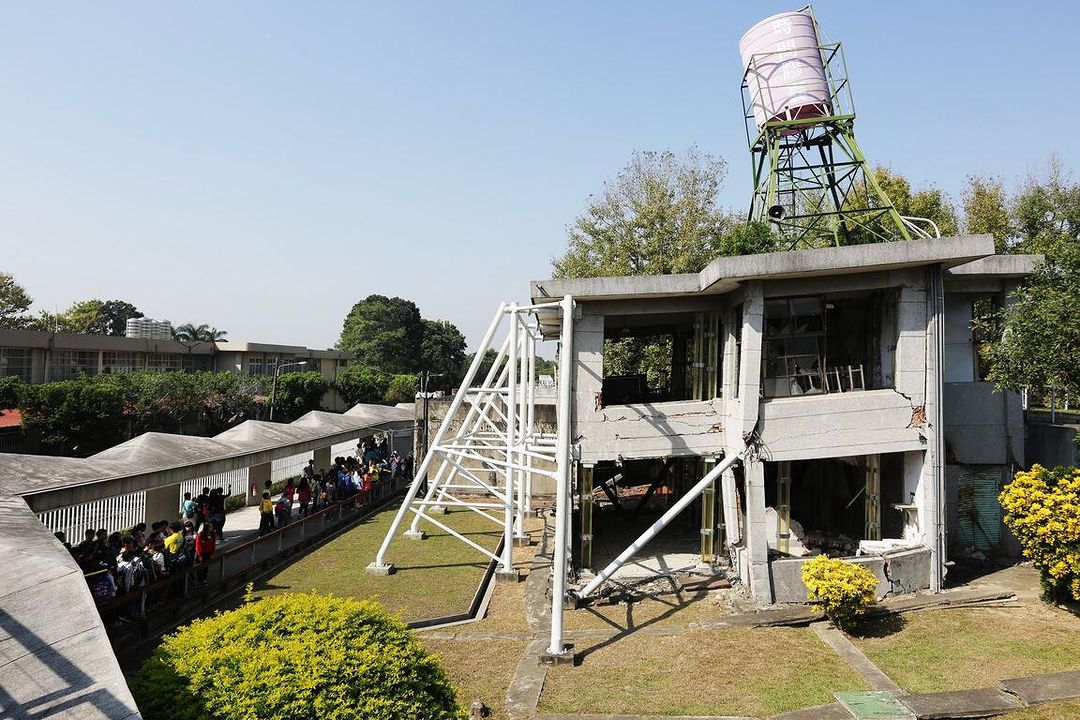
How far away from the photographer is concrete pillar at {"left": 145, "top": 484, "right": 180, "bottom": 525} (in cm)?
1569

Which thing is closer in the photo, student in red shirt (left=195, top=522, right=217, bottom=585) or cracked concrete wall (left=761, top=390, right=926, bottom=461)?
cracked concrete wall (left=761, top=390, right=926, bottom=461)

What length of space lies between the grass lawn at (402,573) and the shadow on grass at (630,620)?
2831 mm

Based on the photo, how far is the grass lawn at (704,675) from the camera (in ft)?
29.4

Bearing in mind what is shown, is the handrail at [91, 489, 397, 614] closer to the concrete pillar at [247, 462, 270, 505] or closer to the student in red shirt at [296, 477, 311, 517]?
the student in red shirt at [296, 477, 311, 517]

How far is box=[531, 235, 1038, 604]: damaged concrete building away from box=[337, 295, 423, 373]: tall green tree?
60.2 m

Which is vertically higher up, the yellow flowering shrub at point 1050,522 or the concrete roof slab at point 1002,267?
the concrete roof slab at point 1002,267

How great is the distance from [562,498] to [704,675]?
332cm

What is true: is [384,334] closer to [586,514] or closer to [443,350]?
[443,350]

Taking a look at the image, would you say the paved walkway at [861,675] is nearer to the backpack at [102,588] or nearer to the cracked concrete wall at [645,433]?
the cracked concrete wall at [645,433]

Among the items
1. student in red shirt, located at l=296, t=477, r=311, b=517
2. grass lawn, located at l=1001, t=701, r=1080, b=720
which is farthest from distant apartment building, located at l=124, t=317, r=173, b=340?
grass lawn, located at l=1001, t=701, r=1080, b=720

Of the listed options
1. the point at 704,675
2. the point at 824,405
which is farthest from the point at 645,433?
the point at 704,675

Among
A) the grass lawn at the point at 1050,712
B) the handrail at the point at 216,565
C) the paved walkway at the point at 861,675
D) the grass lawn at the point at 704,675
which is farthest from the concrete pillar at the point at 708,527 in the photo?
the handrail at the point at 216,565

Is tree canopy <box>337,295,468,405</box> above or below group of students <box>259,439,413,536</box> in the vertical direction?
above

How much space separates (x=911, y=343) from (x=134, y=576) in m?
14.6
